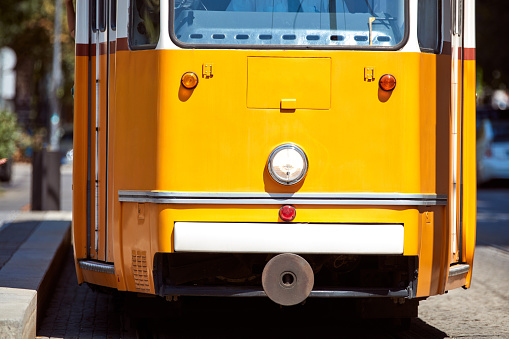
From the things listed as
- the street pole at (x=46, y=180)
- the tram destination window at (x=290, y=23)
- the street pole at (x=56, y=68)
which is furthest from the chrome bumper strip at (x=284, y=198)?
the street pole at (x=56, y=68)

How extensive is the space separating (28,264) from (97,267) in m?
2.12

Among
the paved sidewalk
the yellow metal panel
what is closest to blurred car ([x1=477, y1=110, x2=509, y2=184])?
the paved sidewalk

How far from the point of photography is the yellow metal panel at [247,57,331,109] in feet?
17.9

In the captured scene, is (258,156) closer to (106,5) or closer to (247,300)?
(106,5)

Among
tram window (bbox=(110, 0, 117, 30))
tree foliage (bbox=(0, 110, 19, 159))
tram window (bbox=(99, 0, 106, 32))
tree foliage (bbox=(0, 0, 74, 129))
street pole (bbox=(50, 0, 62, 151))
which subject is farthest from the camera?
street pole (bbox=(50, 0, 62, 151))

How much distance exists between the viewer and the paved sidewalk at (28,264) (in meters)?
5.53

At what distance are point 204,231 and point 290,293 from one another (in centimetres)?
59

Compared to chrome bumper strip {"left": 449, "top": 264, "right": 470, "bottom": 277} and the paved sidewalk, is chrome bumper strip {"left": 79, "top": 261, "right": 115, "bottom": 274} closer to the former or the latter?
the paved sidewalk

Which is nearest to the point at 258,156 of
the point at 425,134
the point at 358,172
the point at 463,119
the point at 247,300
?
the point at 358,172

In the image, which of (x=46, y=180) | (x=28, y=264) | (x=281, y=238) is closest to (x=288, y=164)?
(x=281, y=238)

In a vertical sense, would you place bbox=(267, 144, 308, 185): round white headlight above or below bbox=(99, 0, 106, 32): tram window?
below

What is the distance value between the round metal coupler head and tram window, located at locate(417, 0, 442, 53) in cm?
143

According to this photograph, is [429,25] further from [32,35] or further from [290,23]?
[32,35]

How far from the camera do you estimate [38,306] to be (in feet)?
22.6
